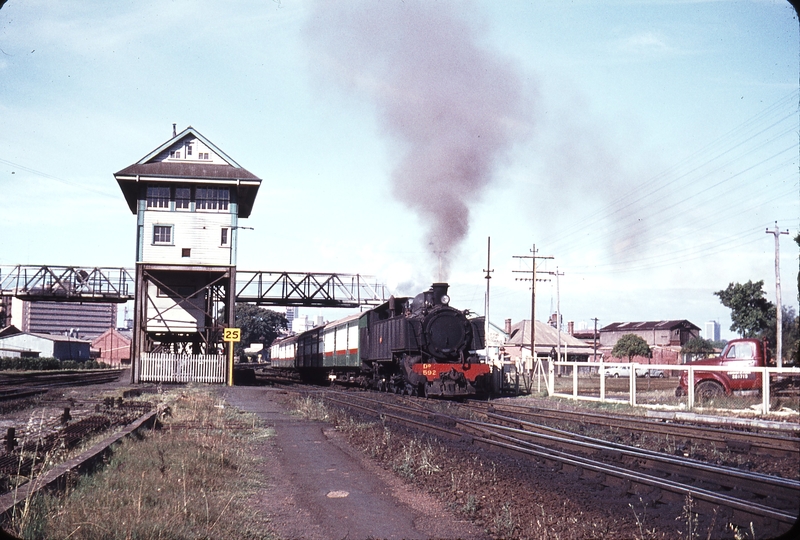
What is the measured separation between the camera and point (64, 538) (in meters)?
5.63

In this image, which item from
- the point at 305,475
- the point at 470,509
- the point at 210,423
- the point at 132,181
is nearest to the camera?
the point at 470,509

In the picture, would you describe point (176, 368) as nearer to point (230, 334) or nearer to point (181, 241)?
point (230, 334)

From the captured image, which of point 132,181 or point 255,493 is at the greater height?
point 132,181

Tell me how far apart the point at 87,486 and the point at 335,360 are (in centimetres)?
2603

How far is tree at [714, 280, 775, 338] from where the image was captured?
142 ft

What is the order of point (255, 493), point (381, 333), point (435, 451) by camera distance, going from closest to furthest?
point (255, 493)
point (435, 451)
point (381, 333)

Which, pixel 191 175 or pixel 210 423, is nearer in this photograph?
pixel 210 423

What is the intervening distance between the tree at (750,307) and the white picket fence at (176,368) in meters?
32.0

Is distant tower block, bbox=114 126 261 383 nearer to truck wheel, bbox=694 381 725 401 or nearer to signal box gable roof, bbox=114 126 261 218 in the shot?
signal box gable roof, bbox=114 126 261 218

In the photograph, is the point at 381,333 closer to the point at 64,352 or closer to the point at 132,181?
the point at 132,181

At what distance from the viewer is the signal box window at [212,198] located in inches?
1288

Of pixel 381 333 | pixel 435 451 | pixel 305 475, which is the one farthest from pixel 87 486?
pixel 381 333

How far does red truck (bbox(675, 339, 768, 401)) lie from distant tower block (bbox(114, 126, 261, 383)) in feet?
65.9

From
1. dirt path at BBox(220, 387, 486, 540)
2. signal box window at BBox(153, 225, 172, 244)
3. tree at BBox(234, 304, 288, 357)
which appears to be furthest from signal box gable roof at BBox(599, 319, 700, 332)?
dirt path at BBox(220, 387, 486, 540)
